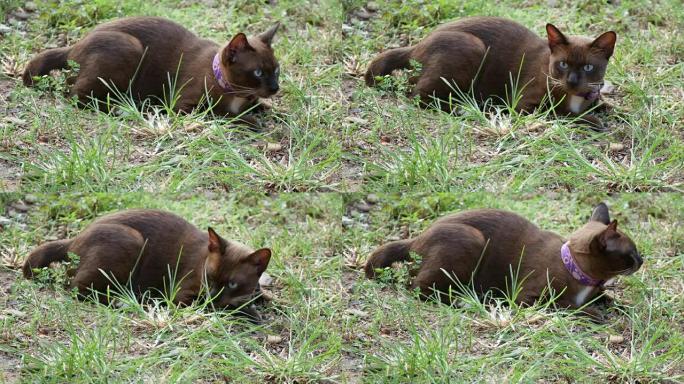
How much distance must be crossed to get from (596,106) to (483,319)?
175 cm

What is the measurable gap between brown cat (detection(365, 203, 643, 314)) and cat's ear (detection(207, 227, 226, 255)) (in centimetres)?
93

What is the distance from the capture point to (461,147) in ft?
27.3

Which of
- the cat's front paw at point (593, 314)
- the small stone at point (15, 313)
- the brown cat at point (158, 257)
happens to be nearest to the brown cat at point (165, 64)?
the brown cat at point (158, 257)

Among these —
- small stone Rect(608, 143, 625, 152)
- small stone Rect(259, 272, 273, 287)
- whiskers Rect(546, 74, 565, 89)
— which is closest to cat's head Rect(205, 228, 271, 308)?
small stone Rect(259, 272, 273, 287)

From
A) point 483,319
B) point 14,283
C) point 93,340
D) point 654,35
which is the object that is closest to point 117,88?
point 14,283

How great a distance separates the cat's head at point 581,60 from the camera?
27.6 feet

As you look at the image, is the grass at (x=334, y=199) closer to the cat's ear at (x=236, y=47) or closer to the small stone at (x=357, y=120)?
the small stone at (x=357, y=120)

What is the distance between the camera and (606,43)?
27.6ft

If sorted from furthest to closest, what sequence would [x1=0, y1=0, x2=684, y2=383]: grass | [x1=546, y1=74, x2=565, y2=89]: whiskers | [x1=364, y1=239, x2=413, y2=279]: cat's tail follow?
[x1=546, y1=74, x2=565, y2=89]: whiskers, [x1=364, y1=239, x2=413, y2=279]: cat's tail, [x1=0, y1=0, x2=684, y2=383]: grass

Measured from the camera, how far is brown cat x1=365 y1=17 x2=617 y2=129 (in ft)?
27.8

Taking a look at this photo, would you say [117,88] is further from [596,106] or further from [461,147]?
[596,106]

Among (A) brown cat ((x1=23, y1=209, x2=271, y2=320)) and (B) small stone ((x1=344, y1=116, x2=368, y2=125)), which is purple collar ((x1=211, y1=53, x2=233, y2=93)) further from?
(A) brown cat ((x1=23, y1=209, x2=271, y2=320))

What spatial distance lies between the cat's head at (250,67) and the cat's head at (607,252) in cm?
218

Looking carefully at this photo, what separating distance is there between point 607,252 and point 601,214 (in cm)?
40
